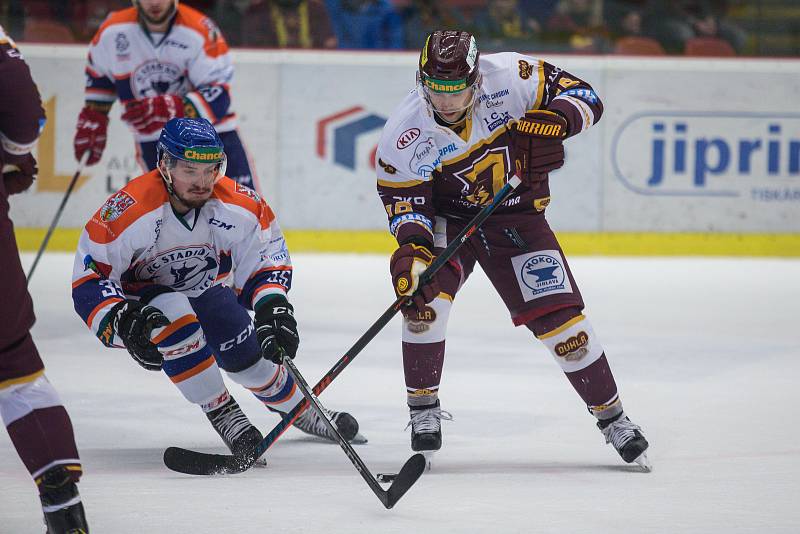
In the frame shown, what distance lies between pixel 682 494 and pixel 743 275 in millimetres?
3938

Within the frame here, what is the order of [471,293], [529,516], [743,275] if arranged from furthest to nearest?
[743,275] < [471,293] < [529,516]

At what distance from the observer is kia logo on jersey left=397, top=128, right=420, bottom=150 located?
314cm

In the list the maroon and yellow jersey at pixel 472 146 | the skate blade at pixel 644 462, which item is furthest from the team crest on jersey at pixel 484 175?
the skate blade at pixel 644 462

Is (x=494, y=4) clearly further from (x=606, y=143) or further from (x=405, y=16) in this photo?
(x=606, y=143)

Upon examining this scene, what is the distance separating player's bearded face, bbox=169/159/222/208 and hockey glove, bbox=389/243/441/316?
471 mm

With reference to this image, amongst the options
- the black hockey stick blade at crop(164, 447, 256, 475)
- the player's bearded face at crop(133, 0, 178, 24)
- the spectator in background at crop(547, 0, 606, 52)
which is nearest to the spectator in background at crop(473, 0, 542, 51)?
the spectator in background at crop(547, 0, 606, 52)

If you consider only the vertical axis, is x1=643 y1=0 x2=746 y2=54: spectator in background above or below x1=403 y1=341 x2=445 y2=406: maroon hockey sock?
below

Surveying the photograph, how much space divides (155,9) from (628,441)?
273 centimetres

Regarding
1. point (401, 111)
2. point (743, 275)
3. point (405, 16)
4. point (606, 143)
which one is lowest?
point (743, 275)

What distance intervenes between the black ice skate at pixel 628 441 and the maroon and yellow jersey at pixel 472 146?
580 mm

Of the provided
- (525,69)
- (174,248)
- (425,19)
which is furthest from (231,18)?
(174,248)

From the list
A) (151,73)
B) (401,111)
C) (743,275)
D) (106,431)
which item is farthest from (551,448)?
(743,275)

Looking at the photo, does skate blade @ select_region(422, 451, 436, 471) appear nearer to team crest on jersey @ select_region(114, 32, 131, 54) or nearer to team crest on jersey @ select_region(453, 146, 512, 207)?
team crest on jersey @ select_region(453, 146, 512, 207)

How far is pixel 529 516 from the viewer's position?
266 cm
